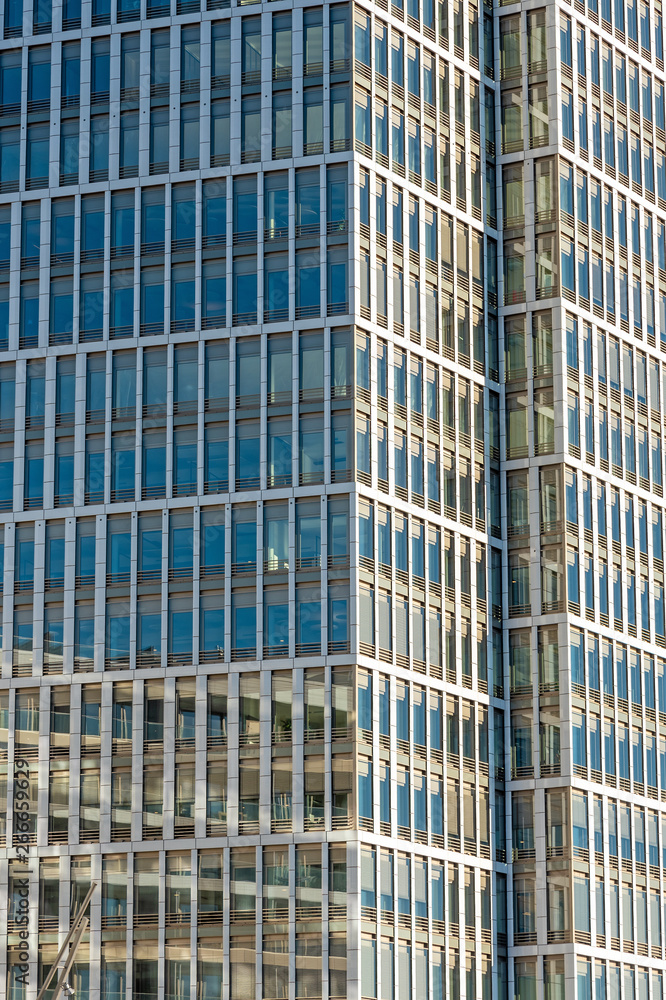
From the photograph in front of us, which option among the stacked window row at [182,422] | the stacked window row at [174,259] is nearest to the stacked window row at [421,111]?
the stacked window row at [174,259]

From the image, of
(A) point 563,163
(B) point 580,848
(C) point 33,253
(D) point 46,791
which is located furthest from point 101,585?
(A) point 563,163

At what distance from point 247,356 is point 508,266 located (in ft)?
65.7

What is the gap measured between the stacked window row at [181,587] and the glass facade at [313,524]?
16 cm

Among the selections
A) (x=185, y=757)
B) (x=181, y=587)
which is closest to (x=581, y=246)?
(x=181, y=587)

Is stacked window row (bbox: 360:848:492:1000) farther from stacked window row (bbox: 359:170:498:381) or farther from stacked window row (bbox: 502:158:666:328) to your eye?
stacked window row (bbox: 502:158:666:328)

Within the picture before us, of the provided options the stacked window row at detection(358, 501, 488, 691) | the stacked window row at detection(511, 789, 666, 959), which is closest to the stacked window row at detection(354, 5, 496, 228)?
the stacked window row at detection(358, 501, 488, 691)

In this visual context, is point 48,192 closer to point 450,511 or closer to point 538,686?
point 450,511

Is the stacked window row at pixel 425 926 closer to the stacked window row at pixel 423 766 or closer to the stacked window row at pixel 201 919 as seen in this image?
the stacked window row at pixel 423 766

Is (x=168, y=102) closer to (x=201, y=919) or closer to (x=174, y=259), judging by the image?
(x=174, y=259)

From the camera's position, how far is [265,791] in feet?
315

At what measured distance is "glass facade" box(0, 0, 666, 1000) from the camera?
96500mm

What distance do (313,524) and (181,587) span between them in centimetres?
686

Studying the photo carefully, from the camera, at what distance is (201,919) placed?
95.4 metres

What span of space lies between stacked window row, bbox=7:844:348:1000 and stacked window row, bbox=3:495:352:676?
30.6 feet
